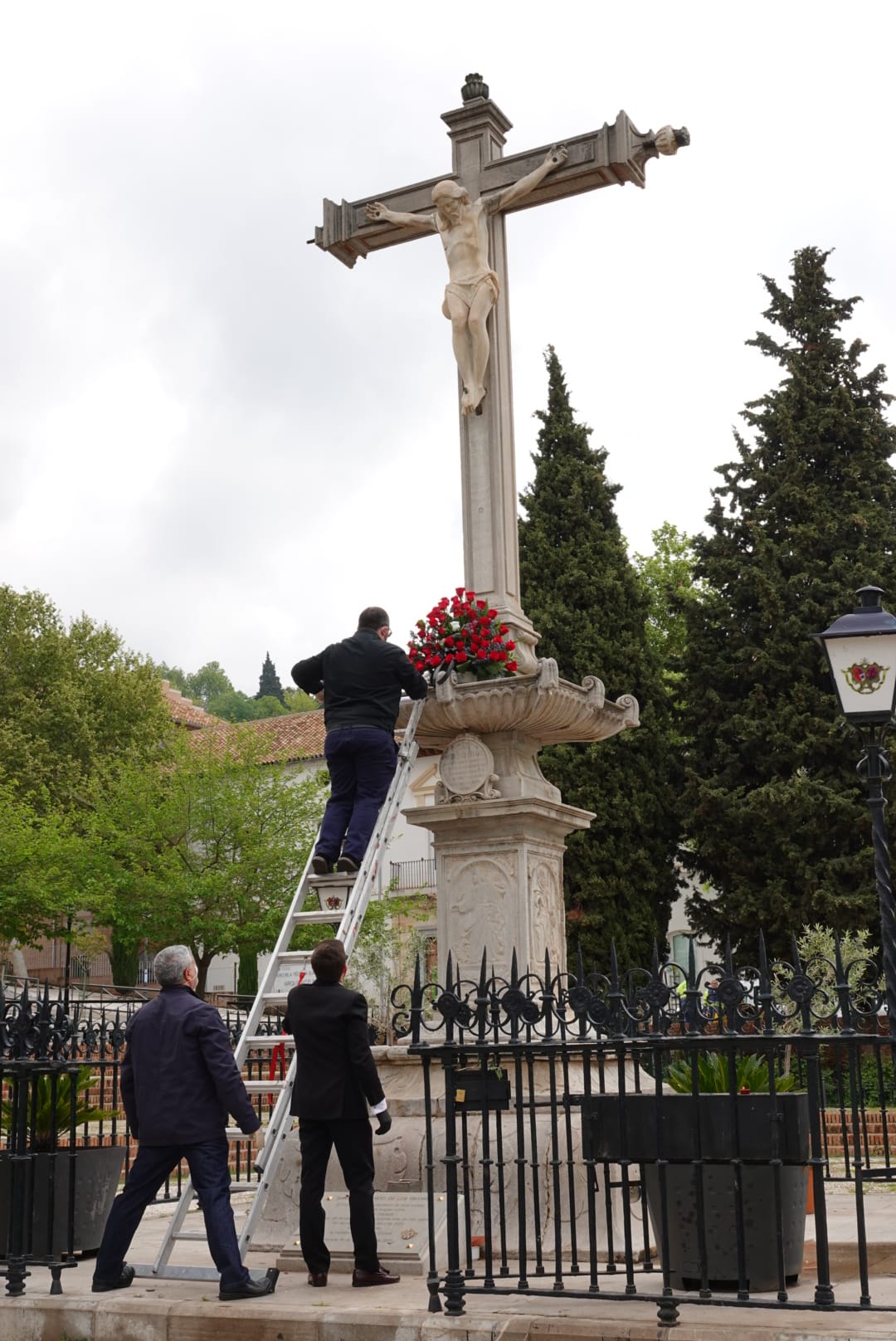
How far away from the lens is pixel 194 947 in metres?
36.4

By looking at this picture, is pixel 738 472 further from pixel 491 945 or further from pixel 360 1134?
pixel 360 1134

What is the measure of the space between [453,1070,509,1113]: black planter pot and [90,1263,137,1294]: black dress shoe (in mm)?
1874

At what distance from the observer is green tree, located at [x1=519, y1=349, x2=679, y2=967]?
98.9 feet

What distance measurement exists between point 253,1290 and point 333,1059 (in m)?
1.11

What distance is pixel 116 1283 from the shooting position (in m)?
7.11

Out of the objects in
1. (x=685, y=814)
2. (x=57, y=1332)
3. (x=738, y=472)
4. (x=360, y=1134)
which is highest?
(x=738, y=472)

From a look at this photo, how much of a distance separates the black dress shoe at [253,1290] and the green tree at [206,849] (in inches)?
1082

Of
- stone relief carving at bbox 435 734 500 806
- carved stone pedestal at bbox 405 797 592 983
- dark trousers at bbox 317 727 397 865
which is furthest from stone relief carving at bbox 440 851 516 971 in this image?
dark trousers at bbox 317 727 397 865

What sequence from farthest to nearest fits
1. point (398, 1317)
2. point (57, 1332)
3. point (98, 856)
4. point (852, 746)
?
point (98, 856) → point (852, 746) → point (57, 1332) → point (398, 1317)

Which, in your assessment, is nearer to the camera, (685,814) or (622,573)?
(685,814)

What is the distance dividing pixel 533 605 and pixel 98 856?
1258 cm

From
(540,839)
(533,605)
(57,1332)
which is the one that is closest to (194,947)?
(533,605)

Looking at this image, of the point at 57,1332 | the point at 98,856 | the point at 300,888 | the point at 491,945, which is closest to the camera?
the point at 57,1332

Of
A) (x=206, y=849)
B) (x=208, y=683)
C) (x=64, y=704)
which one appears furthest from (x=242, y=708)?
(x=206, y=849)
